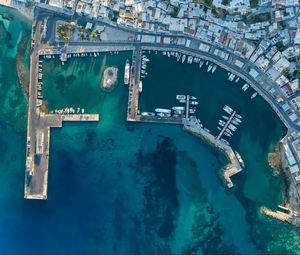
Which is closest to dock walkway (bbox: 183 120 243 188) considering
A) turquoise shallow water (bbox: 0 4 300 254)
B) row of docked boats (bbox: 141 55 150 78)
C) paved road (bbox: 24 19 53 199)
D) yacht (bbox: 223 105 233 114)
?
turquoise shallow water (bbox: 0 4 300 254)

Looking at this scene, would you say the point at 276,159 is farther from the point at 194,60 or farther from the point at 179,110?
the point at 194,60

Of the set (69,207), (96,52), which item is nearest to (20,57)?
(96,52)

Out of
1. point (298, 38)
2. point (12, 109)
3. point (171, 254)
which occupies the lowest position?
point (171, 254)

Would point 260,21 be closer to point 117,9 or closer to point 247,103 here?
point 247,103

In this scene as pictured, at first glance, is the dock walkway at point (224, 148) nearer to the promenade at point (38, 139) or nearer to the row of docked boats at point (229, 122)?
the row of docked boats at point (229, 122)

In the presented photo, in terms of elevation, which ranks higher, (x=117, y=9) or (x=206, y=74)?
(x=117, y=9)

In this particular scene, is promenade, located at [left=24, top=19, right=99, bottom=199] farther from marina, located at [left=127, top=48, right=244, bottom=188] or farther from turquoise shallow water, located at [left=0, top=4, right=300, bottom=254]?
marina, located at [left=127, top=48, right=244, bottom=188]
